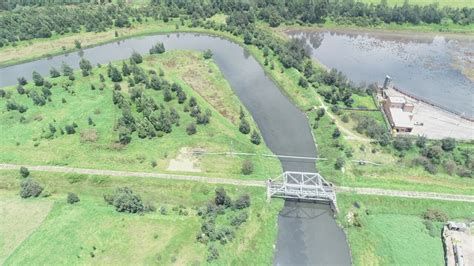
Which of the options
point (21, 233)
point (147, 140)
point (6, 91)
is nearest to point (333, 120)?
point (147, 140)

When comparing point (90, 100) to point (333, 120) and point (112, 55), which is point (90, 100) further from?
point (333, 120)

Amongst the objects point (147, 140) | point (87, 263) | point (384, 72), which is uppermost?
point (384, 72)

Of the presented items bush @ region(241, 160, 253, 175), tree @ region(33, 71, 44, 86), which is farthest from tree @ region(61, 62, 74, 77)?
bush @ region(241, 160, 253, 175)

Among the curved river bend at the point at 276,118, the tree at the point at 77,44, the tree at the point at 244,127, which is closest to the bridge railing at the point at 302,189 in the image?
the curved river bend at the point at 276,118

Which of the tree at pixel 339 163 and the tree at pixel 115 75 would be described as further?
the tree at pixel 115 75

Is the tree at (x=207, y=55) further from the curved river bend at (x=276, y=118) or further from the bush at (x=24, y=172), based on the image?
the bush at (x=24, y=172)

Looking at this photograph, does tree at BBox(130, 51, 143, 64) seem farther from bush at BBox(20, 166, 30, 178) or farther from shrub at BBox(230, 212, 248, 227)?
shrub at BBox(230, 212, 248, 227)
